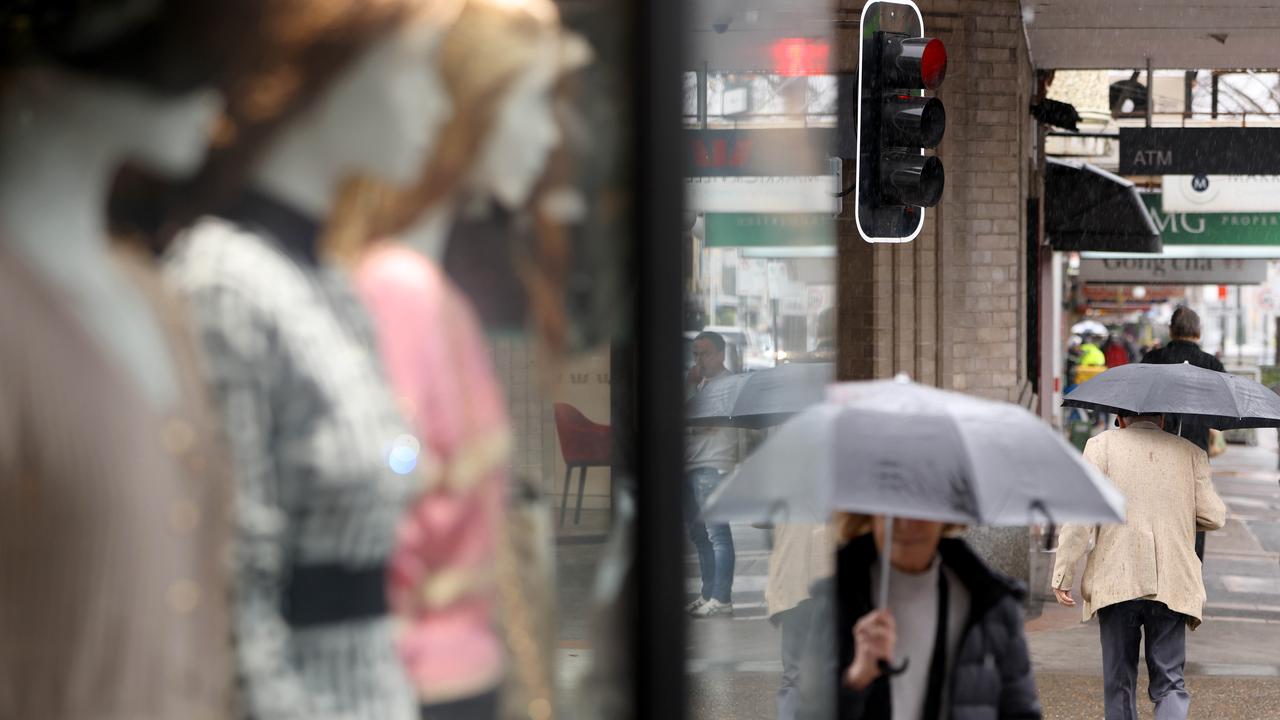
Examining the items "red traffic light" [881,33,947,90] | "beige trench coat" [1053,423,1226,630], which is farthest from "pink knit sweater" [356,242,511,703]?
"red traffic light" [881,33,947,90]

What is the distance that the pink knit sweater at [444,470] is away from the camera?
1.74 metres

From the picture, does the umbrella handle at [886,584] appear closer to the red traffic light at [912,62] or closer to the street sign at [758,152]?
the street sign at [758,152]

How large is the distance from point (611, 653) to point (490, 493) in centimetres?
29

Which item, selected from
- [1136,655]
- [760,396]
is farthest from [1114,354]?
[760,396]

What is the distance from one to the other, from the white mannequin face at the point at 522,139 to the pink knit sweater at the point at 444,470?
14cm

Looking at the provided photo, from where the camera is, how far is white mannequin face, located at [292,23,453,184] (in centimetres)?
171

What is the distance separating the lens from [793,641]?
271 centimetres

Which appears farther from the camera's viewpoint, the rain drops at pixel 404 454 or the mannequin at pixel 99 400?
the rain drops at pixel 404 454

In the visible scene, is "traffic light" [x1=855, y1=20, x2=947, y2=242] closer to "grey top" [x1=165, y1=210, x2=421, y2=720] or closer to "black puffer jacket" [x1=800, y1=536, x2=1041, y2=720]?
"black puffer jacket" [x1=800, y1=536, x2=1041, y2=720]

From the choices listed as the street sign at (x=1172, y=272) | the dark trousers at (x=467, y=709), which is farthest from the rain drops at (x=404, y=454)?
the street sign at (x=1172, y=272)

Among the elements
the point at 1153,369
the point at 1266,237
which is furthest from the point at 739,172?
the point at 1266,237

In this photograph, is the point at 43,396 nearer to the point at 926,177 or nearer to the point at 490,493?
the point at 490,493

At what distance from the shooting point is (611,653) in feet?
6.35

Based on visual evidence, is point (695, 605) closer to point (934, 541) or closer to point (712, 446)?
point (712, 446)
